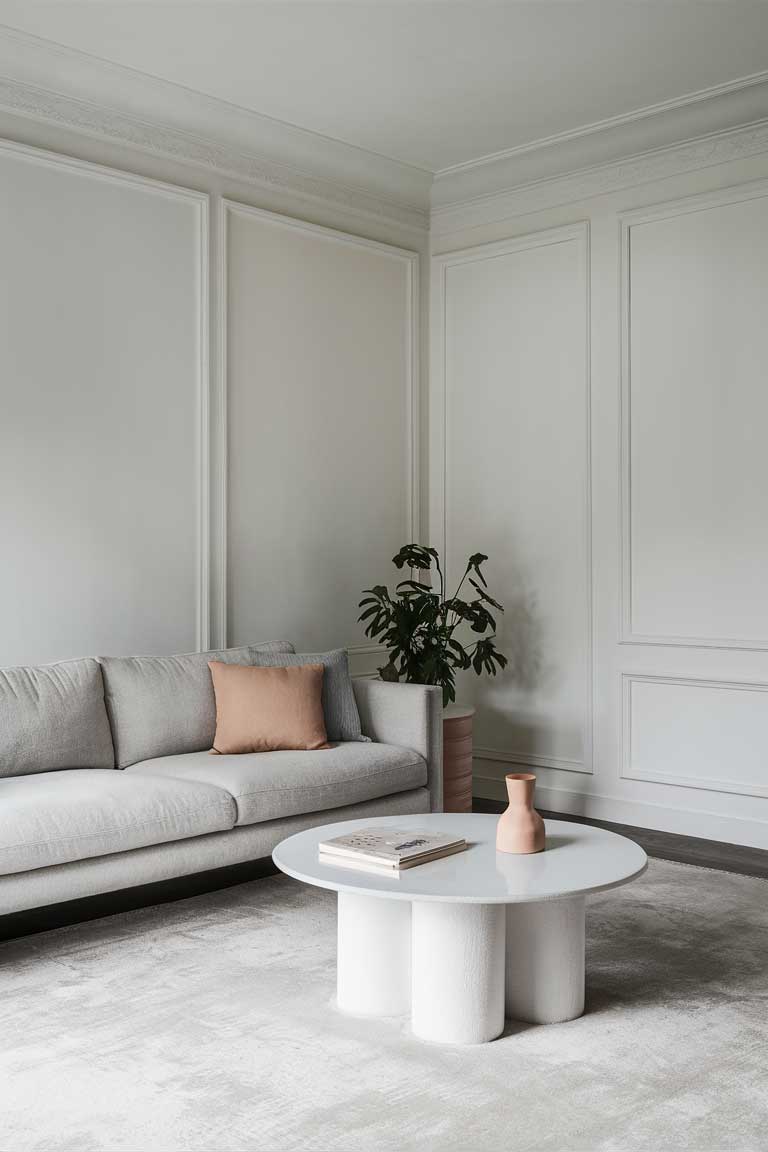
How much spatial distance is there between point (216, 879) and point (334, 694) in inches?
32.7

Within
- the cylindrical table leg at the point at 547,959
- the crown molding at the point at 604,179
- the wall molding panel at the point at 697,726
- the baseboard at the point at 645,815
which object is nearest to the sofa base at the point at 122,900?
the cylindrical table leg at the point at 547,959

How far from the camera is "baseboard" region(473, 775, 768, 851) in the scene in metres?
4.61

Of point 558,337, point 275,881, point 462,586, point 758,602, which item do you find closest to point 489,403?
point 558,337

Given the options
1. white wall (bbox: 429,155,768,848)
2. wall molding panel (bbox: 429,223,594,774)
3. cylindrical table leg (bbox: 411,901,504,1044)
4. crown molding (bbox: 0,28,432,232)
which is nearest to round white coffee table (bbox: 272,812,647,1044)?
cylindrical table leg (bbox: 411,901,504,1044)

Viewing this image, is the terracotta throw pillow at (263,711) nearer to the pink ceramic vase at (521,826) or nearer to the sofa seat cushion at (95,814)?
the sofa seat cushion at (95,814)

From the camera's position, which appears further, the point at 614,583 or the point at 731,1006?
the point at 614,583

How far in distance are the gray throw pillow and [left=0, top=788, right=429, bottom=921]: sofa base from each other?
1.31 feet

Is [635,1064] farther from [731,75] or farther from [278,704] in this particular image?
[731,75]

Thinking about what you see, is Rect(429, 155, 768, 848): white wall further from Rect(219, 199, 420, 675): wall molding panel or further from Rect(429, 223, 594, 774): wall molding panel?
Rect(219, 199, 420, 675): wall molding panel

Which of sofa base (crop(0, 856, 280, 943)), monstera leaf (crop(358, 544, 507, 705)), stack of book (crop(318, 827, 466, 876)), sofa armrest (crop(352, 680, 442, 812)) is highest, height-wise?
monstera leaf (crop(358, 544, 507, 705))

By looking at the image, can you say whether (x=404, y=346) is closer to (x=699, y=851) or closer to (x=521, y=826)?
(x=699, y=851)

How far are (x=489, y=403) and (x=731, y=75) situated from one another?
1.82 metres

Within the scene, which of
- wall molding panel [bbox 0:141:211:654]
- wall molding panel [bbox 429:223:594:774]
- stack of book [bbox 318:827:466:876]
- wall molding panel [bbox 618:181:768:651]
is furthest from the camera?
wall molding panel [bbox 429:223:594:774]

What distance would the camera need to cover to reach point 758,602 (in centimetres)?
457
